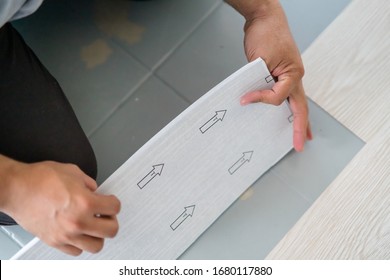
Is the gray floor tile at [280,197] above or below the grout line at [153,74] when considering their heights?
below

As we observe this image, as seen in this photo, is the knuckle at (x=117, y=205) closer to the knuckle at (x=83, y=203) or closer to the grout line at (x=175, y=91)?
the knuckle at (x=83, y=203)

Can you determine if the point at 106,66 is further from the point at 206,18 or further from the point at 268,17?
the point at 268,17

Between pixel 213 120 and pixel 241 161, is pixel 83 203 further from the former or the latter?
pixel 241 161

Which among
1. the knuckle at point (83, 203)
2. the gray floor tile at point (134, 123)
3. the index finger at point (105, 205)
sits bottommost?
the gray floor tile at point (134, 123)

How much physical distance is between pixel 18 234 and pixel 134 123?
35 cm

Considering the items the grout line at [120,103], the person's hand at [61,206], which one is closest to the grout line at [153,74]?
the grout line at [120,103]

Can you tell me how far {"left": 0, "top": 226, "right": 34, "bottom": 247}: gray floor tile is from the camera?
3.27 ft

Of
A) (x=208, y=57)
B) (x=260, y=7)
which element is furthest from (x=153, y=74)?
(x=260, y=7)

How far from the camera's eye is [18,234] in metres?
1.00

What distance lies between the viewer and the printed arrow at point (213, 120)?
33.7 inches

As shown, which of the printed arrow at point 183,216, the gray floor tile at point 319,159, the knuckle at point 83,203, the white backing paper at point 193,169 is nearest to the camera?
the knuckle at point 83,203

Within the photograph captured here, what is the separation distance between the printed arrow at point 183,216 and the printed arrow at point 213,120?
0.18m

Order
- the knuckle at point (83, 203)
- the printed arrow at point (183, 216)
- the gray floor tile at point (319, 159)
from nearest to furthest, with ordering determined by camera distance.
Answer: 1. the knuckle at point (83, 203)
2. the printed arrow at point (183, 216)
3. the gray floor tile at point (319, 159)

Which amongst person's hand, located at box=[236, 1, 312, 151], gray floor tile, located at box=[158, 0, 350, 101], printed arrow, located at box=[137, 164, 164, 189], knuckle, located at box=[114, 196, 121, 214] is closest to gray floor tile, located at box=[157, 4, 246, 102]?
gray floor tile, located at box=[158, 0, 350, 101]
